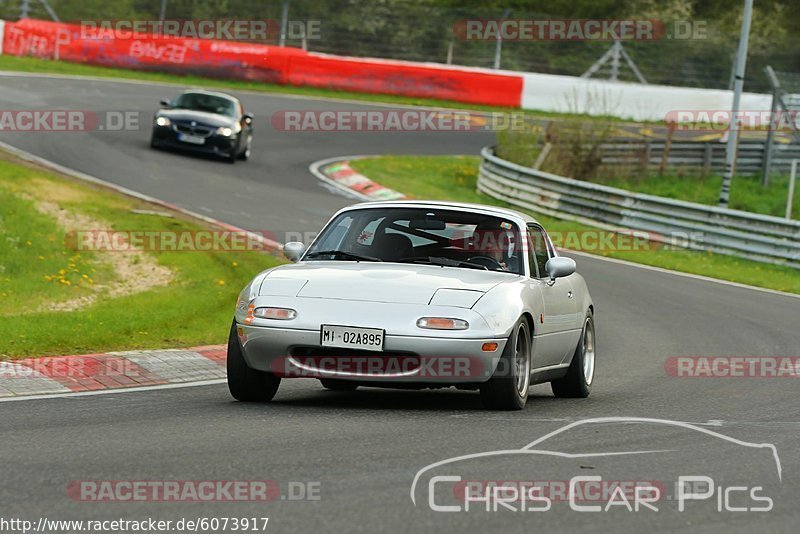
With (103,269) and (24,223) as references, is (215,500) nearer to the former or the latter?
(103,269)

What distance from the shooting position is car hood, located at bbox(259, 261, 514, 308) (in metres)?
8.64

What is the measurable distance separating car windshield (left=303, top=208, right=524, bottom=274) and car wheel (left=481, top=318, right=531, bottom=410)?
754 millimetres

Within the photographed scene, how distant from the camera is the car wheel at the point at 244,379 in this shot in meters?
8.90

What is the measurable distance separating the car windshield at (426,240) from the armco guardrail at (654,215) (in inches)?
641

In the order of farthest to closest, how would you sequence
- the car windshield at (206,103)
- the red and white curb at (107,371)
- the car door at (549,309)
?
the car windshield at (206,103), the car door at (549,309), the red and white curb at (107,371)

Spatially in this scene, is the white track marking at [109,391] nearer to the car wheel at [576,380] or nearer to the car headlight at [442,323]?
the car headlight at [442,323]

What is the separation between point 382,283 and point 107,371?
2.60m

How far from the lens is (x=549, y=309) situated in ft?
32.3

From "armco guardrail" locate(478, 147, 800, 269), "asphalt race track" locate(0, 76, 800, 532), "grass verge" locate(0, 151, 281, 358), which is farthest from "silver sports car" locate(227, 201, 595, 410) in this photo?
"armco guardrail" locate(478, 147, 800, 269)

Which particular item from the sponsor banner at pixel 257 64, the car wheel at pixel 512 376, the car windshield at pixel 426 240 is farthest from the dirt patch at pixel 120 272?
the sponsor banner at pixel 257 64

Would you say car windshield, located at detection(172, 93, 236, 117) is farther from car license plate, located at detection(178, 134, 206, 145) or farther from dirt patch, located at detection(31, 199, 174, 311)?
dirt patch, located at detection(31, 199, 174, 311)

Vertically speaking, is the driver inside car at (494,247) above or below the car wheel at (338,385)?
above

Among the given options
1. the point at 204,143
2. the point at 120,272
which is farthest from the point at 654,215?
the point at 120,272

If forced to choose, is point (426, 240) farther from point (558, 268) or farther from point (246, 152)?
point (246, 152)
